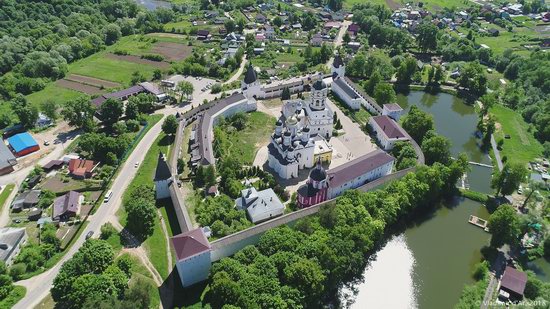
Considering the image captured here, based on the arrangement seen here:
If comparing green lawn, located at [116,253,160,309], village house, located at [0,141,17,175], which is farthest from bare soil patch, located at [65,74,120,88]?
green lawn, located at [116,253,160,309]

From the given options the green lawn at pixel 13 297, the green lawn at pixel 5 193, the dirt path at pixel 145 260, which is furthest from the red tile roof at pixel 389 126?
the green lawn at pixel 5 193

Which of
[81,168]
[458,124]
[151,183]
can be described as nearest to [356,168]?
[151,183]

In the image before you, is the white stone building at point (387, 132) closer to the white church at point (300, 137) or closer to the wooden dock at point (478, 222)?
the white church at point (300, 137)

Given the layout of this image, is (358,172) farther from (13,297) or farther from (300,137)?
(13,297)

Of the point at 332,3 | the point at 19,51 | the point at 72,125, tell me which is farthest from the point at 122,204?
the point at 332,3

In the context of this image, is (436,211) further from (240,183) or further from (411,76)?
(411,76)

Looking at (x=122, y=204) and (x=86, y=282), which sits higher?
(x=86, y=282)

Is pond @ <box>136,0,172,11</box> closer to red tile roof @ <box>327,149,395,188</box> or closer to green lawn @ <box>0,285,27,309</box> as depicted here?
red tile roof @ <box>327,149,395,188</box>
